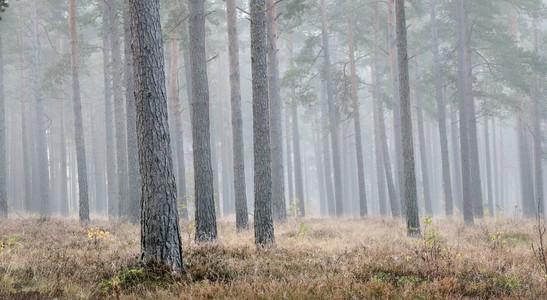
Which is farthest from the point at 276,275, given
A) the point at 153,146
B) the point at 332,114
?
the point at 332,114

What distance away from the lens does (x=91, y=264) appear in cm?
731

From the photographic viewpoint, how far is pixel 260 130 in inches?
408

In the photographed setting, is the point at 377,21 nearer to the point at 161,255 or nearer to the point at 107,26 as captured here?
the point at 107,26

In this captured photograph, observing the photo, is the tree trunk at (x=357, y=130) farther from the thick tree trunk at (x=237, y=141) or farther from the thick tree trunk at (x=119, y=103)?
the thick tree trunk at (x=119, y=103)

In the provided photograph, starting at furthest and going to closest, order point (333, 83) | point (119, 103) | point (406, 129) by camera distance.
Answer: point (333, 83) → point (119, 103) → point (406, 129)

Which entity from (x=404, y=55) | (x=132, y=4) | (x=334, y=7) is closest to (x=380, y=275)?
(x=132, y=4)

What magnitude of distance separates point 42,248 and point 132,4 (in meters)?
5.11

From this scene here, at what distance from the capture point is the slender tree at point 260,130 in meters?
10.0

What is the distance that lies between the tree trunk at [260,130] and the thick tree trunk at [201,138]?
4.06 feet

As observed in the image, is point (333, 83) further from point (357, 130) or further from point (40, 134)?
point (40, 134)

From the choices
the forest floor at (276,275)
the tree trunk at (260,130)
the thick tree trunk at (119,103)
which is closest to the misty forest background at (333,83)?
the thick tree trunk at (119,103)

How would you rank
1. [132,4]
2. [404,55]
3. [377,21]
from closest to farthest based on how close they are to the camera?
[132,4] → [404,55] → [377,21]

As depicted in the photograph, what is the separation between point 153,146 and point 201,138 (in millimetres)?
4669

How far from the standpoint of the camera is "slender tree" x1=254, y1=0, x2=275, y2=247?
1004 centimetres
